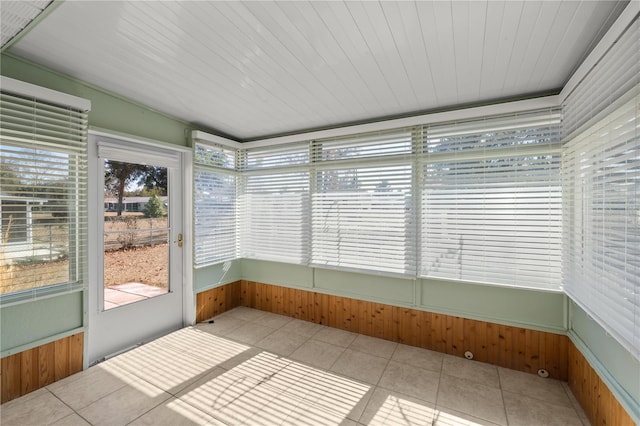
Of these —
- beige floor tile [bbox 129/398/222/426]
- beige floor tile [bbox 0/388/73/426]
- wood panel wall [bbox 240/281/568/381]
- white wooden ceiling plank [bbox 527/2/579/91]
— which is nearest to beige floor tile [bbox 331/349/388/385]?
wood panel wall [bbox 240/281/568/381]

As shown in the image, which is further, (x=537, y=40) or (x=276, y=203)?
(x=276, y=203)

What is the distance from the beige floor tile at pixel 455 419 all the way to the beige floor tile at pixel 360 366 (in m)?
0.54

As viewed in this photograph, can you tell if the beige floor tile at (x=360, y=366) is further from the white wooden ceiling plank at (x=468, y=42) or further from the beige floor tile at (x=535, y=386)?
the white wooden ceiling plank at (x=468, y=42)

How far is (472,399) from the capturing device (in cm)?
210

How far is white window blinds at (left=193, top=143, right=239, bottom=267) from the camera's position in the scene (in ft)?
11.2

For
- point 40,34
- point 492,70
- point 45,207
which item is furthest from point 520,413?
point 40,34

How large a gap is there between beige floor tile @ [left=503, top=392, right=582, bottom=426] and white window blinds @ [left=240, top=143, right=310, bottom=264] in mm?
2366

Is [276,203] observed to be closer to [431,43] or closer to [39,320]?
[39,320]

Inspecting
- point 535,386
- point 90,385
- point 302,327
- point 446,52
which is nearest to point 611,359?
point 535,386

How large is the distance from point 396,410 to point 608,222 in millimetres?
1835

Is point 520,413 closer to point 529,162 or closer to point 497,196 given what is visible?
point 497,196

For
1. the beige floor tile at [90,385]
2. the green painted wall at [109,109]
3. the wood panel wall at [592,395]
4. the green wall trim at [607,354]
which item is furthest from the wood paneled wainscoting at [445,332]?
the green painted wall at [109,109]

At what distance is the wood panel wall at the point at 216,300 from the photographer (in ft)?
11.4

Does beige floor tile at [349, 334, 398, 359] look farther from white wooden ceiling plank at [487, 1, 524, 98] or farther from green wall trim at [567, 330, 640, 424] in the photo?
Answer: white wooden ceiling plank at [487, 1, 524, 98]
